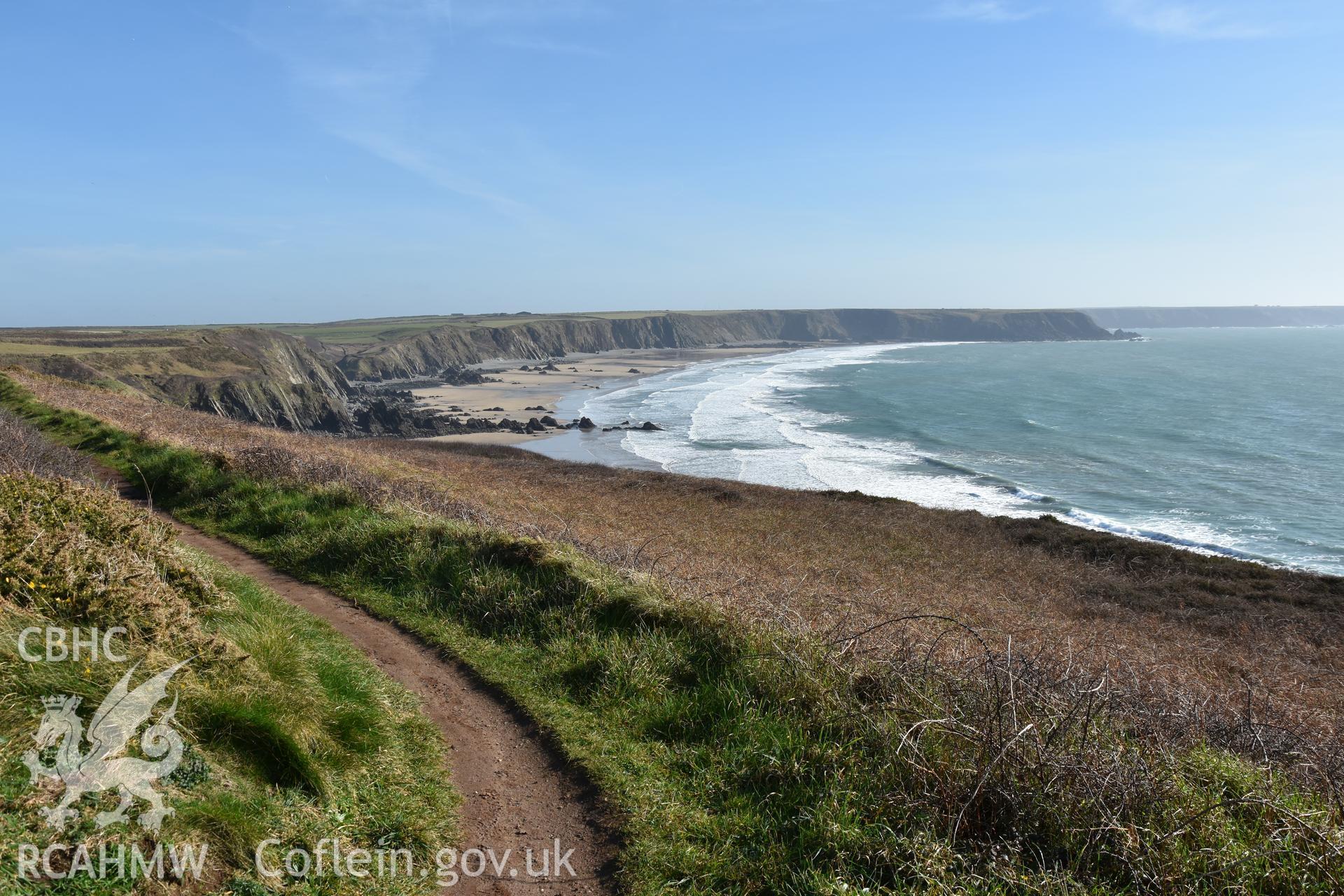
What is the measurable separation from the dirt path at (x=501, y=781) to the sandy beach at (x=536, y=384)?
139 ft

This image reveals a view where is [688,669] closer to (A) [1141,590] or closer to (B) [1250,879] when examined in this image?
(B) [1250,879]

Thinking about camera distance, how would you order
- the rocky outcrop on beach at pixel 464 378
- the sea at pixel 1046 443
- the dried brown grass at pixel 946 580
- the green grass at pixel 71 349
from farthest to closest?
the rocky outcrop on beach at pixel 464 378 < the green grass at pixel 71 349 < the sea at pixel 1046 443 < the dried brown grass at pixel 946 580

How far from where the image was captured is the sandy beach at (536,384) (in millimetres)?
63344

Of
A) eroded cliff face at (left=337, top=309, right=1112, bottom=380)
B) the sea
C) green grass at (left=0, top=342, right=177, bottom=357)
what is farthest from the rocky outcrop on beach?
green grass at (left=0, top=342, right=177, bottom=357)

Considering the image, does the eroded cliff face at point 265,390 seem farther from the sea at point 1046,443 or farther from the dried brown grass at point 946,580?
the sea at point 1046,443

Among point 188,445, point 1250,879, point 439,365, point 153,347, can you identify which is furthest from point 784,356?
point 1250,879

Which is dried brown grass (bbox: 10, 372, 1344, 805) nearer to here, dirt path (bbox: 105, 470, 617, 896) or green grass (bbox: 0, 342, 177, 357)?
dirt path (bbox: 105, 470, 617, 896)

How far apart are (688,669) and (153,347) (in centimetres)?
6622

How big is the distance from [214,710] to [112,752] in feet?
2.38

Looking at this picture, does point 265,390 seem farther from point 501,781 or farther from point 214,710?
point 501,781

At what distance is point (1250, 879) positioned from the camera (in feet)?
12.8

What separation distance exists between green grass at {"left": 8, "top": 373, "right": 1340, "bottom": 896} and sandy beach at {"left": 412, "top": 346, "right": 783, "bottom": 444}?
140 ft

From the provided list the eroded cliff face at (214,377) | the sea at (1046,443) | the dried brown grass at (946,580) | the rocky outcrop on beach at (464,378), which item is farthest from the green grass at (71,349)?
the rocky outcrop on beach at (464,378)

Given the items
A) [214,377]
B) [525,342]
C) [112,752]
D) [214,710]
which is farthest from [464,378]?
[112,752]
